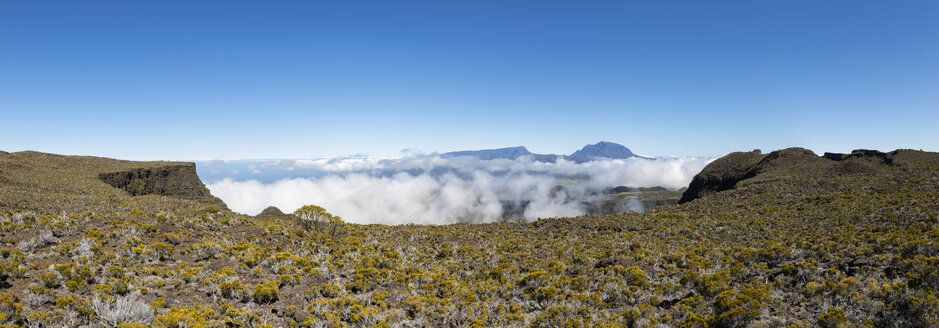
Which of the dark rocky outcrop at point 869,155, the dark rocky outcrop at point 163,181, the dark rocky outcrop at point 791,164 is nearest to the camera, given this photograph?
the dark rocky outcrop at point 791,164

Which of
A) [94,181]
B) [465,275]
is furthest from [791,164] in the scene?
[94,181]

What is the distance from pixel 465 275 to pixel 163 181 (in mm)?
79168

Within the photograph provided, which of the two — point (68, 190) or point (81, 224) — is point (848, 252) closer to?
point (81, 224)

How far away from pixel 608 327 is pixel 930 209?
25463 millimetres

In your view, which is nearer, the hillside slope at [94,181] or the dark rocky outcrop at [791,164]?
the hillside slope at [94,181]

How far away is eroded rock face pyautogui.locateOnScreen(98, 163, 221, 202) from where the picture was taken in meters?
60.4

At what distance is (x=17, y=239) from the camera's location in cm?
1445

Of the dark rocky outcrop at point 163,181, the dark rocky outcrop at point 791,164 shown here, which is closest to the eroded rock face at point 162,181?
the dark rocky outcrop at point 163,181

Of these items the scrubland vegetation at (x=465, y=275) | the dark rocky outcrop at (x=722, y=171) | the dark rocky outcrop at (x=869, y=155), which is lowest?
the scrubland vegetation at (x=465, y=275)

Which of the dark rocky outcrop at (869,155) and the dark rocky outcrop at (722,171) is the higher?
the dark rocky outcrop at (869,155)

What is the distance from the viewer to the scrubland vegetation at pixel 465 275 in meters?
10.5

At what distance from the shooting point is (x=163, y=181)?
227 feet

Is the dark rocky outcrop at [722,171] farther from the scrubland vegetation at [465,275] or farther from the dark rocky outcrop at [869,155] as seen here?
the scrubland vegetation at [465,275]

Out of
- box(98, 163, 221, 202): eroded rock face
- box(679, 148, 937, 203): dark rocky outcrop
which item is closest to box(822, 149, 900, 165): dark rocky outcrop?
box(679, 148, 937, 203): dark rocky outcrop
